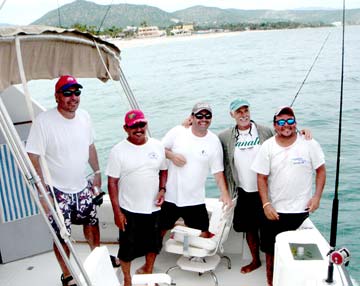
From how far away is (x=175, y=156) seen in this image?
3211 millimetres

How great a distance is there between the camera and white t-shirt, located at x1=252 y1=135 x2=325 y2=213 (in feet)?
9.66

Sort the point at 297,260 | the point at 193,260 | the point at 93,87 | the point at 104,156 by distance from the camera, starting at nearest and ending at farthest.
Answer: the point at 297,260 < the point at 193,260 < the point at 104,156 < the point at 93,87

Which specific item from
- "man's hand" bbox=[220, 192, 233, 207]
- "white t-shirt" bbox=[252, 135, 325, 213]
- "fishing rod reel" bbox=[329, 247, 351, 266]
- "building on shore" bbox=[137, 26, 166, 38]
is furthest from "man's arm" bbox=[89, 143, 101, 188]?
"building on shore" bbox=[137, 26, 166, 38]

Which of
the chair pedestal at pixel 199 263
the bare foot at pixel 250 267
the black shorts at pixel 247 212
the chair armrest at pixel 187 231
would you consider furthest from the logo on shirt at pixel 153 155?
the bare foot at pixel 250 267

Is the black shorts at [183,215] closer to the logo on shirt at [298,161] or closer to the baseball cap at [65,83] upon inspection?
the logo on shirt at [298,161]

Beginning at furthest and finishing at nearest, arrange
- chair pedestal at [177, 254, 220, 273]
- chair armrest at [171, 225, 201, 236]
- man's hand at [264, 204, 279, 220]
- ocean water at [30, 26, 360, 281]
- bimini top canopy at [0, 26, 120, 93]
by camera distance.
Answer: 1. ocean water at [30, 26, 360, 281]
2. chair pedestal at [177, 254, 220, 273]
3. chair armrest at [171, 225, 201, 236]
4. man's hand at [264, 204, 279, 220]
5. bimini top canopy at [0, 26, 120, 93]

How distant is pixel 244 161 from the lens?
3.23 meters

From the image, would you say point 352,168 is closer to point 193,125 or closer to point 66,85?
point 193,125

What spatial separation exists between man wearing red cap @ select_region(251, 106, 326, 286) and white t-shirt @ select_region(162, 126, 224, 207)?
356mm

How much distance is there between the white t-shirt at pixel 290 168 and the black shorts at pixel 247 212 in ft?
0.90

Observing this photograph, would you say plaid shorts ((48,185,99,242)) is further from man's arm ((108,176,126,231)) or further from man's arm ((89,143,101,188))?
man's arm ((108,176,126,231))

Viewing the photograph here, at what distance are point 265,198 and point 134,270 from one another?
1.25m

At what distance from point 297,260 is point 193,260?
1.19 metres

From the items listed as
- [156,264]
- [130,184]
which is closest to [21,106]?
[130,184]
